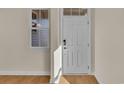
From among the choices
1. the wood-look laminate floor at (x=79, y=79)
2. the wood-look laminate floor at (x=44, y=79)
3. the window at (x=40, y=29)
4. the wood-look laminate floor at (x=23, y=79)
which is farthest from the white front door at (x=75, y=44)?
the wood-look laminate floor at (x=23, y=79)

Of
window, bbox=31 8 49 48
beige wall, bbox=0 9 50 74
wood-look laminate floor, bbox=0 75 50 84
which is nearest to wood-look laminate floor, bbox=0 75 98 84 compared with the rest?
wood-look laminate floor, bbox=0 75 50 84

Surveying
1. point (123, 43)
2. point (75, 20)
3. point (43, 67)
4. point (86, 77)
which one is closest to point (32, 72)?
Answer: point (43, 67)

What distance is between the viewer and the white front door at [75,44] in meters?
6.34

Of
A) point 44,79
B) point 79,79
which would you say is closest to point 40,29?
point 44,79

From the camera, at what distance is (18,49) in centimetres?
636

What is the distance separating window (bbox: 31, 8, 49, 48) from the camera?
21.0 feet

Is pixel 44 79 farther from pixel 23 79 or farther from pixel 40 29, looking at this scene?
pixel 40 29

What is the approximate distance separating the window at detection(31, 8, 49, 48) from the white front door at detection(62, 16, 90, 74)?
613 mm

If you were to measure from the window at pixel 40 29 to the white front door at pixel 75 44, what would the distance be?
61cm

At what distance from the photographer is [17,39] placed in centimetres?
636

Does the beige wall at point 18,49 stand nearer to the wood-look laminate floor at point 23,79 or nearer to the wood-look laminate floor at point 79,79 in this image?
the wood-look laminate floor at point 23,79
